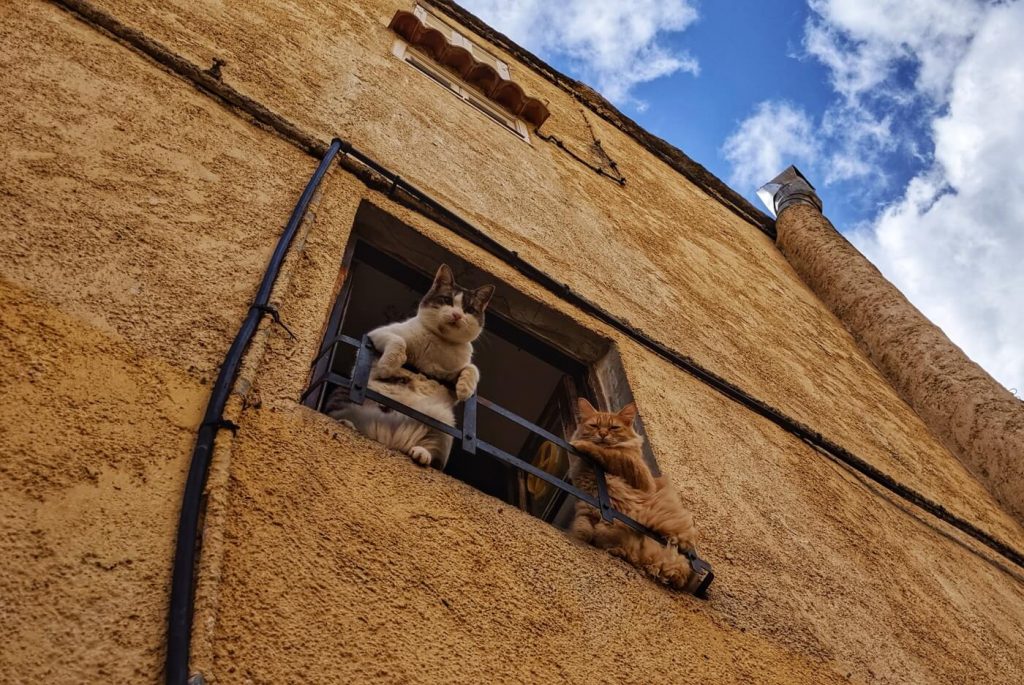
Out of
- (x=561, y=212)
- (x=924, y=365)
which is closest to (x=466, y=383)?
(x=561, y=212)

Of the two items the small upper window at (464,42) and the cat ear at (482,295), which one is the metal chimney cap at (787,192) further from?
the cat ear at (482,295)

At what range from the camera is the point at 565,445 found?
2465 mm

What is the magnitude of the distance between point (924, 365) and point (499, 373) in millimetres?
3734

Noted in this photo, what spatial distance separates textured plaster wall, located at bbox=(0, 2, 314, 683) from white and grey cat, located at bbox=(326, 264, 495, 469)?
18.0 inches

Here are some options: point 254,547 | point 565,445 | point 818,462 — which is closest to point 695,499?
point 565,445

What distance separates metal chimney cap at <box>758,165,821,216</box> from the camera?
926 centimetres

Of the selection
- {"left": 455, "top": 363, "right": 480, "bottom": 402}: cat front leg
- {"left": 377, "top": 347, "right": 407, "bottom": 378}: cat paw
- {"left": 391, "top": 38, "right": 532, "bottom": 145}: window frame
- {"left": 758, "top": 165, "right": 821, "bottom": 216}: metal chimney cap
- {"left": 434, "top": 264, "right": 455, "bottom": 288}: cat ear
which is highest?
{"left": 758, "top": 165, "right": 821, "bottom": 216}: metal chimney cap

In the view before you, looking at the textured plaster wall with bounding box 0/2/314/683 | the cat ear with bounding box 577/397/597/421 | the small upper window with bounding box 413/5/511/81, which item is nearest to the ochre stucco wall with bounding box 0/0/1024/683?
the textured plaster wall with bounding box 0/2/314/683

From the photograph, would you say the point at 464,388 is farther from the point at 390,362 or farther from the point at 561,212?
the point at 561,212

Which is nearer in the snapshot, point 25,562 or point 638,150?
point 25,562

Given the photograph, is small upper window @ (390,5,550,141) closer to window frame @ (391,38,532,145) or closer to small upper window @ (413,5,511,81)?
window frame @ (391,38,532,145)

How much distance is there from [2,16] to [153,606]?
7.53 feet

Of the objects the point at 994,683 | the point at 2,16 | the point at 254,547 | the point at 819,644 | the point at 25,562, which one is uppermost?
the point at 2,16

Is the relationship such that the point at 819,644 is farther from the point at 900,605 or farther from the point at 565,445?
the point at 565,445
